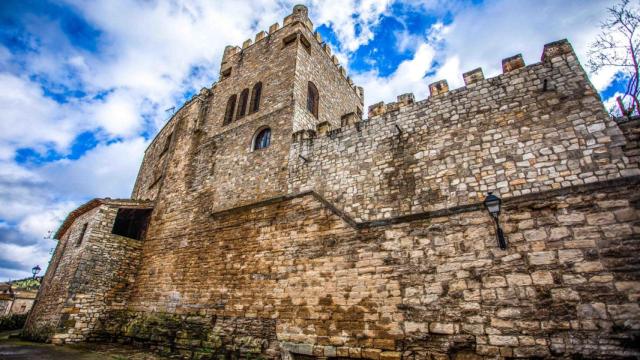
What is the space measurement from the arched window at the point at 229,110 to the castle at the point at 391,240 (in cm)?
99

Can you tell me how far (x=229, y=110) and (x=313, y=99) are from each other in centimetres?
409

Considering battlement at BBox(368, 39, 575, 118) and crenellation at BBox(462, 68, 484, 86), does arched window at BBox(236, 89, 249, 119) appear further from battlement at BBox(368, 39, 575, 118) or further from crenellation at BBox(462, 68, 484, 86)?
crenellation at BBox(462, 68, 484, 86)

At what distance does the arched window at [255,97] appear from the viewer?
12.9 metres

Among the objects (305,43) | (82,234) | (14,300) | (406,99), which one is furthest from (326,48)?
(14,300)

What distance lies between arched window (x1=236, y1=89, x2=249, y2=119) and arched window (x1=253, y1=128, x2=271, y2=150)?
2009 mm

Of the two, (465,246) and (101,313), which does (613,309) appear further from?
(101,313)

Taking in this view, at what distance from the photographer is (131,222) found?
558 inches

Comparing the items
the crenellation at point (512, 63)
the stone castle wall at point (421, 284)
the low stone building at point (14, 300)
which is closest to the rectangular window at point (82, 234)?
the stone castle wall at point (421, 284)

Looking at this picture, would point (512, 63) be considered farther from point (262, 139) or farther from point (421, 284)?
point (262, 139)

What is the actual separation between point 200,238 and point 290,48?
8.84 metres

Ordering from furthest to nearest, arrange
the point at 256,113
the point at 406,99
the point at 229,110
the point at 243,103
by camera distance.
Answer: the point at 229,110 < the point at 243,103 < the point at 256,113 < the point at 406,99

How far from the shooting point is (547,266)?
5.27 metres

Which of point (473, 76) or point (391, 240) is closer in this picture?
point (391, 240)

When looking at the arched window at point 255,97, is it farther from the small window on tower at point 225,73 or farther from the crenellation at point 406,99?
the crenellation at point 406,99
